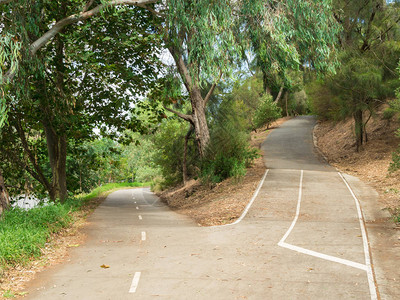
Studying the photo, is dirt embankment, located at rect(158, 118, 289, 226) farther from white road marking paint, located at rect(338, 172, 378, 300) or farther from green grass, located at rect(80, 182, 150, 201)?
green grass, located at rect(80, 182, 150, 201)

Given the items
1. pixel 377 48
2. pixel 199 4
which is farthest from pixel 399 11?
pixel 199 4

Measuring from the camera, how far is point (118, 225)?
14.8 meters

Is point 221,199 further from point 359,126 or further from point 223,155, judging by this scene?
point 359,126

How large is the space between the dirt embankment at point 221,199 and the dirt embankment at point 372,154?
5.74 meters

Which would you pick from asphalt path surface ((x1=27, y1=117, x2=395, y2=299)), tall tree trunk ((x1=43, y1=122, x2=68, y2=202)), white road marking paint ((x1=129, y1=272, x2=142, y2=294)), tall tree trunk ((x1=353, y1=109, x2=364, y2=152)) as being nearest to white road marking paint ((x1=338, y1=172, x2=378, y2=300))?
asphalt path surface ((x1=27, y1=117, x2=395, y2=299))

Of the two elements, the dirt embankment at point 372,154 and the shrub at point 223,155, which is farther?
the shrub at point 223,155

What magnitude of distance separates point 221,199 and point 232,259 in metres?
10.8

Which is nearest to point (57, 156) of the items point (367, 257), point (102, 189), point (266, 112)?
point (367, 257)

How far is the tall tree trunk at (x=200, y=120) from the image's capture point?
2438cm

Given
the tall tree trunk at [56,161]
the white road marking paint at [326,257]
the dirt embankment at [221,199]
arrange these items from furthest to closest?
the tall tree trunk at [56,161] → the dirt embankment at [221,199] → the white road marking paint at [326,257]

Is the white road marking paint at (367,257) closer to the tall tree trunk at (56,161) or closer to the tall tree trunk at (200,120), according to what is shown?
the tall tree trunk at (200,120)

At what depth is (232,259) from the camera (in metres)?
8.79

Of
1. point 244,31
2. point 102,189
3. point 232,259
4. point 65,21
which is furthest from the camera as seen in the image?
point 102,189

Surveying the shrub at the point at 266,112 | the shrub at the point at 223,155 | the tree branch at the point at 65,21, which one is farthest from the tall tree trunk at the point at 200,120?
the shrub at the point at 266,112
